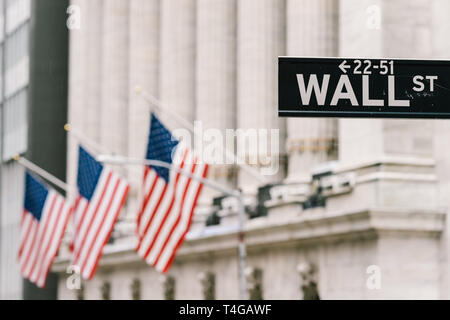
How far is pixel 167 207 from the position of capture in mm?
33156

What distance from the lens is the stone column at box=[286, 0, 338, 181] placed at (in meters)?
37.1

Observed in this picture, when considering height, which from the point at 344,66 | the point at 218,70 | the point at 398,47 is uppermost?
the point at 218,70

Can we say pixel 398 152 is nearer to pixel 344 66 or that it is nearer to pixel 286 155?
pixel 286 155

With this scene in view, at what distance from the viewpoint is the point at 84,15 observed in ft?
189

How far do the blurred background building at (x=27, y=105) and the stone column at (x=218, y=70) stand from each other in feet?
63.2

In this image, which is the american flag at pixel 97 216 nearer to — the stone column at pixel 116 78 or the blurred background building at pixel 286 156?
the blurred background building at pixel 286 156

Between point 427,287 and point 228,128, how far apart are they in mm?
14538

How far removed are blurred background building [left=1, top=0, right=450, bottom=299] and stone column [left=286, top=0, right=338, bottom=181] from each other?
4cm

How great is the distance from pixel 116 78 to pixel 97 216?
19184mm

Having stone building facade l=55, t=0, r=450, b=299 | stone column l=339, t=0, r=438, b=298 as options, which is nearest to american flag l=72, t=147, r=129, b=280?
stone building facade l=55, t=0, r=450, b=299

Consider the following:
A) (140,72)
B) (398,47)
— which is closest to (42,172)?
(140,72)

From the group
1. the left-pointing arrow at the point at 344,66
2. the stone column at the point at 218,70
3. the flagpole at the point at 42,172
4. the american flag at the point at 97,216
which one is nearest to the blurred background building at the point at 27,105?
the flagpole at the point at 42,172

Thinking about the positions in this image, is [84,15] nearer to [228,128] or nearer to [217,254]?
[228,128]

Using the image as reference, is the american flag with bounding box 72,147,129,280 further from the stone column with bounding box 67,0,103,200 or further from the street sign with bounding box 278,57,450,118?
the street sign with bounding box 278,57,450,118
